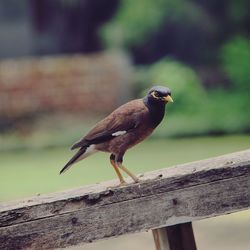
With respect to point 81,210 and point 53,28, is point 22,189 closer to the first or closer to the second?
point 81,210

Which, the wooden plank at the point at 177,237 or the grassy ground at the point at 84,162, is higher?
the grassy ground at the point at 84,162

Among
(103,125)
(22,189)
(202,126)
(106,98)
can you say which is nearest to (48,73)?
(106,98)

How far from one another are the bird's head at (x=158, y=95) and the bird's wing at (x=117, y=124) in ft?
0.15

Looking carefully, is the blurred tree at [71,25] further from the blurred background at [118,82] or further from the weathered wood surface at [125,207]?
the weathered wood surface at [125,207]

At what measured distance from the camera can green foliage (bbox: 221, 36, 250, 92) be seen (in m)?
21.9

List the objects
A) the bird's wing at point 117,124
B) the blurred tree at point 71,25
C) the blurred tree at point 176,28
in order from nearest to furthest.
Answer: the bird's wing at point 117,124
the blurred tree at point 176,28
the blurred tree at point 71,25

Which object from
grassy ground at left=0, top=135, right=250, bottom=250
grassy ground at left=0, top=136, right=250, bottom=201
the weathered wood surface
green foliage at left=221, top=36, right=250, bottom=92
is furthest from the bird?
green foliage at left=221, top=36, right=250, bottom=92

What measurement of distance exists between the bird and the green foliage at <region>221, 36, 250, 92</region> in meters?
17.9

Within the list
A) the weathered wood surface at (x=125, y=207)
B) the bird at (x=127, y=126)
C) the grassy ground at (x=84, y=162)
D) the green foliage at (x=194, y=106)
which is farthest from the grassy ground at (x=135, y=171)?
the weathered wood surface at (x=125, y=207)

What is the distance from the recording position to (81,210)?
8.38 ft

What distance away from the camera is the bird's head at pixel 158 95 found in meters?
3.73

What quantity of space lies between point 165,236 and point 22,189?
10.9 metres

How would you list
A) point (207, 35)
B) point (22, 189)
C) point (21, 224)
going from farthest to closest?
point (207, 35) → point (22, 189) → point (21, 224)

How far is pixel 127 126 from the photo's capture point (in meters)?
3.75
